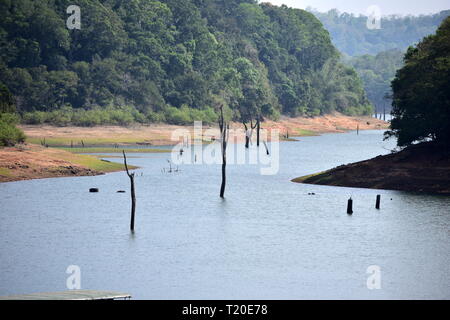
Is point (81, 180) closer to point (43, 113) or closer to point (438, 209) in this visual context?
point (438, 209)

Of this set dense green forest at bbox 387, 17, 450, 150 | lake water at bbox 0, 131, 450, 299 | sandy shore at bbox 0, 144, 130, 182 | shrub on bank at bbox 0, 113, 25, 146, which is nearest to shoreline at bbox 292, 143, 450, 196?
lake water at bbox 0, 131, 450, 299

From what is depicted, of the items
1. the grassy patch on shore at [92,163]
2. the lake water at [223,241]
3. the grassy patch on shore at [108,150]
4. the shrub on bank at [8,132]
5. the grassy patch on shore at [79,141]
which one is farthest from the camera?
the grassy patch on shore at [79,141]

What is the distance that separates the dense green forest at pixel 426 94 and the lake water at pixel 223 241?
9.70 metres

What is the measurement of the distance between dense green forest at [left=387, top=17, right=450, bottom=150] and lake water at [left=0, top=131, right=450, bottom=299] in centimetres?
970

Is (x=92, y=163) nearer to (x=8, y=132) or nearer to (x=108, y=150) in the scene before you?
(x=8, y=132)

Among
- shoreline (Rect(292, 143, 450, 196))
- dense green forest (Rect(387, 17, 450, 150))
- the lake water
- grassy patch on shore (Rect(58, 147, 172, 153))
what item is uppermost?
dense green forest (Rect(387, 17, 450, 150))

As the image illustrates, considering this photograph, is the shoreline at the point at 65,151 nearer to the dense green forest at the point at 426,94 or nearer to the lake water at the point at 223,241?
the lake water at the point at 223,241

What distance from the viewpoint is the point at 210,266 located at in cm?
6078

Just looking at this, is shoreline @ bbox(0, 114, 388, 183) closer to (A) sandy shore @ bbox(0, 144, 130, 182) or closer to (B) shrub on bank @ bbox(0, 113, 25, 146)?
(A) sandy shore @ bbox(0, 144, 130, 182)

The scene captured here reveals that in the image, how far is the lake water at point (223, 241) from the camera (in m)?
54.7

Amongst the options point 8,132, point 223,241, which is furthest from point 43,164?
point 223,241

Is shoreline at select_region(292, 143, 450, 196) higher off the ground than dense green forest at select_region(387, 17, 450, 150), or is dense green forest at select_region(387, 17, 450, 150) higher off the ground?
dense green forest at select_region(387, 17, 450, 150)

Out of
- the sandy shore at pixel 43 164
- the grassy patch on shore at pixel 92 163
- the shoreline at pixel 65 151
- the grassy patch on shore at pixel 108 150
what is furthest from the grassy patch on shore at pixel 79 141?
the sandy shore at pixel 43 164

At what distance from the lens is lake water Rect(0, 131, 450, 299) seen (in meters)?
54.7
